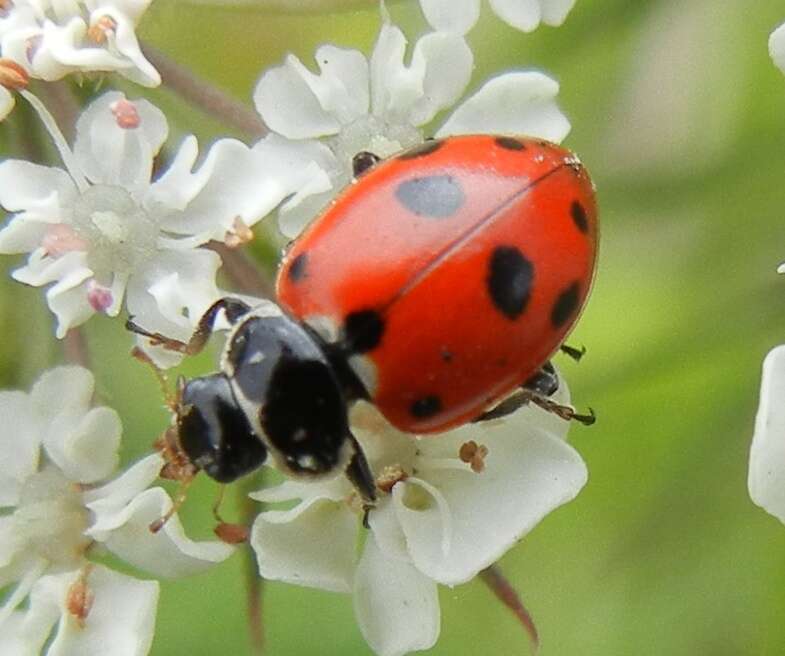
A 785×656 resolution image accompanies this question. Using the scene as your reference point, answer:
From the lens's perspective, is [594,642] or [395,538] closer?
[395,538]

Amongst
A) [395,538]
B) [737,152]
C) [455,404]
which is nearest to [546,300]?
[455,404]

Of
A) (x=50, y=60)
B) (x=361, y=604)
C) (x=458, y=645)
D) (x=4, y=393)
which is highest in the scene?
(x=50, y=60)

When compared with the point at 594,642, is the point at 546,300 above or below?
above

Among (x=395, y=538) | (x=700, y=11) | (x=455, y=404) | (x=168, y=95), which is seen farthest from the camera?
(x=700, y=11)

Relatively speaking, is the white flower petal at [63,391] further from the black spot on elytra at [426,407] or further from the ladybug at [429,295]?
the black spot on elytra at [426,407]

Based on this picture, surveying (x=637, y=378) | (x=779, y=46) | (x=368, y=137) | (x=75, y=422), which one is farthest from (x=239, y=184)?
(x=637, y=378)

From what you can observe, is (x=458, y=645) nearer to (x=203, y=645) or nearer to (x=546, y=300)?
(x=203, y=645)

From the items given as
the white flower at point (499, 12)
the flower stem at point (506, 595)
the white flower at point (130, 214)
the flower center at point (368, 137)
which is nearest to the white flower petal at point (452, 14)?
the white flower at point (499, 12)

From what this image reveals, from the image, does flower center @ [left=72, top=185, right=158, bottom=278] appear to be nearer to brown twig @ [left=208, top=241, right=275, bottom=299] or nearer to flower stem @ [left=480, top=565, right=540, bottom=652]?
brown twig @ [left=208, top=241, right=275, bottom=299]
